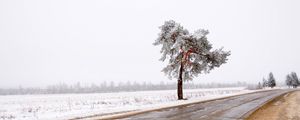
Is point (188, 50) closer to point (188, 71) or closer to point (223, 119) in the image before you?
point (188, 71)

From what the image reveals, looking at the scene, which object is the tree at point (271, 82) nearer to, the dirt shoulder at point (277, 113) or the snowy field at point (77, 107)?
the snowy field at point (77, 107)

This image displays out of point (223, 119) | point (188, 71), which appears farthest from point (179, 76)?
point (223, 119)

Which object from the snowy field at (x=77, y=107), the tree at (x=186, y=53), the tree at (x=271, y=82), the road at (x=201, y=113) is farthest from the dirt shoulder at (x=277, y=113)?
the tree at (x=271, y=82)

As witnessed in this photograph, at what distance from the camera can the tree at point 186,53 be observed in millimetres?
38375

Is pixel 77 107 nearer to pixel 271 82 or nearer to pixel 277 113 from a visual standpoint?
pixel 277 113

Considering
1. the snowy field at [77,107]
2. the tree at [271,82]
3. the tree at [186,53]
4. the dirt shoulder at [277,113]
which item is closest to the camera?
the dirt shoulder at [277,113]

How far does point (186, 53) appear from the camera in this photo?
39.2 metres

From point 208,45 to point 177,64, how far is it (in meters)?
4.59

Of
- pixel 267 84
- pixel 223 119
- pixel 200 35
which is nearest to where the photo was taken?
pixel 223 119

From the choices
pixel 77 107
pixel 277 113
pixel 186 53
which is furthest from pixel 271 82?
pixel 277 113

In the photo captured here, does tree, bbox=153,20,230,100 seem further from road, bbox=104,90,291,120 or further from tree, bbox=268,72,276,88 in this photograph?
tree, bbox=268,72,276,88

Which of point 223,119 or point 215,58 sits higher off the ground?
point 215,58

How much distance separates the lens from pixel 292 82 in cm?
12481

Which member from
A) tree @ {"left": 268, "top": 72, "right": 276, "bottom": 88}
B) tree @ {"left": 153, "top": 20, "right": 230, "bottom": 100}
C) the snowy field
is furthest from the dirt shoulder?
tree @ {"left": 268, "top": 72, "right": 276, "bottom": 88}
